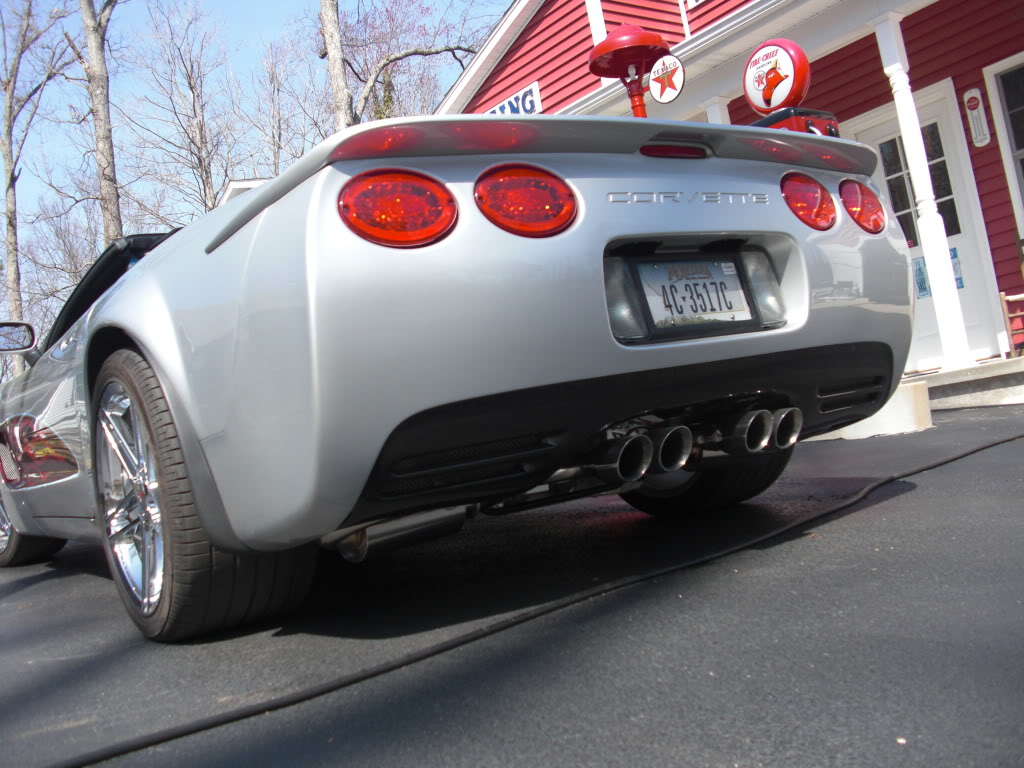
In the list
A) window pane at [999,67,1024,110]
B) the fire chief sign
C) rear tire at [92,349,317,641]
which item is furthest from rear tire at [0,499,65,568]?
window pane at [999,67,1024,110]

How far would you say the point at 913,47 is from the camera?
26.5 ft

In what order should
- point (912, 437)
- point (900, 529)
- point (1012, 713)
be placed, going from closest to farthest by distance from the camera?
1. point (1012, 713)
2. point (900, 529)
3. point (912, 437)

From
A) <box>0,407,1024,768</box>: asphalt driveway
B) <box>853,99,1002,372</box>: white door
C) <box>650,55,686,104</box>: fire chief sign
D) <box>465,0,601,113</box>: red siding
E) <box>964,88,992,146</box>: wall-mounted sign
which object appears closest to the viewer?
<box>0,407,1024,768</box>: asphalt driveway

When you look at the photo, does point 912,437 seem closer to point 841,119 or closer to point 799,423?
point 799,423

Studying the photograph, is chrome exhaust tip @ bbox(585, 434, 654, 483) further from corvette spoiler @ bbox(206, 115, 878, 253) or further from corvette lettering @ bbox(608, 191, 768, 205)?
corvette spoiler @ bbox(206, 115, 878, 253)

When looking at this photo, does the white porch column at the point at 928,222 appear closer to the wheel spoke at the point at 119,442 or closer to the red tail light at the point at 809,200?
the red tail light at the point at 809,200

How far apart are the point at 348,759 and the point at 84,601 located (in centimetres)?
229

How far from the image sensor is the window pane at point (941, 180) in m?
8.12

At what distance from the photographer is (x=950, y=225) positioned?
8164mm

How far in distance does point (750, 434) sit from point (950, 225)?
6.89m

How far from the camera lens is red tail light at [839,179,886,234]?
98.9 inches

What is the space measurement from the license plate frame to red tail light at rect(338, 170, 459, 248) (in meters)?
0.50

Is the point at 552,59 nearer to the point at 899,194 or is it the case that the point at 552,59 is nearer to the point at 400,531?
the point at 899,194

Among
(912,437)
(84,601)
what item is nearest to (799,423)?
(84,601)
